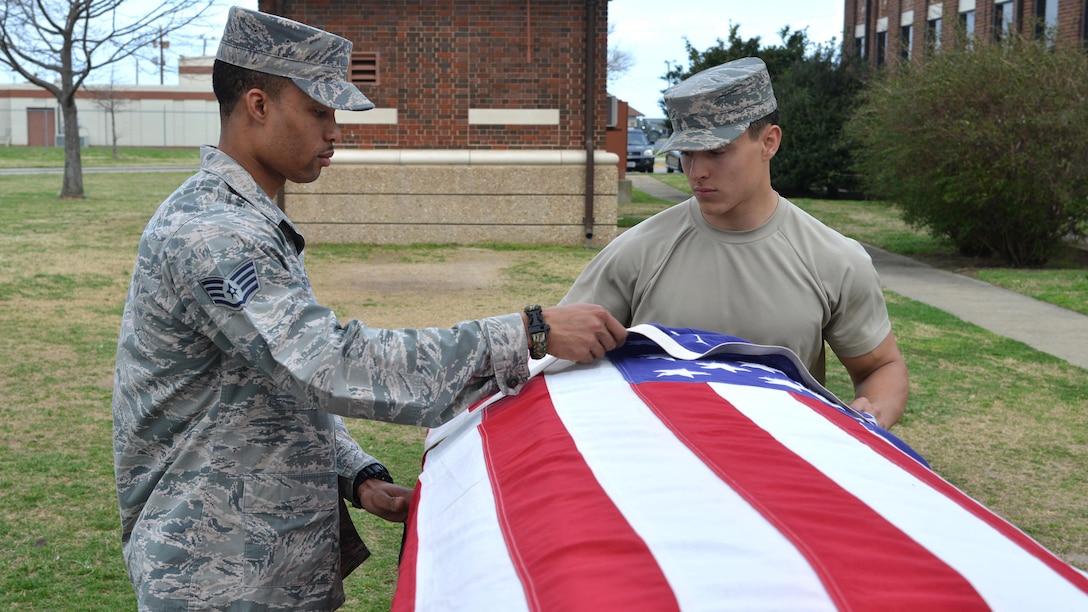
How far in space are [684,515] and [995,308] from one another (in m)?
11.3

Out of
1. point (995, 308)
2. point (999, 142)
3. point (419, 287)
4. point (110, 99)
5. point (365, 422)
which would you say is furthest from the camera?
point (110, 99)

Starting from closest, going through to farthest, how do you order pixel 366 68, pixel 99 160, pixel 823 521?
pixel 823 521 → pixel 366 68 → pixel 99 160

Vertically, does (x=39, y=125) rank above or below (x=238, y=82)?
above

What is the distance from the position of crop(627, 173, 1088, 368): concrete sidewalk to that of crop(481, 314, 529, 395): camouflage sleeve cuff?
8107mm

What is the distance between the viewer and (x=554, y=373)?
2811mm

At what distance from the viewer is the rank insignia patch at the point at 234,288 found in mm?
2150

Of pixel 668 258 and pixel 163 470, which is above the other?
pixel 668 258

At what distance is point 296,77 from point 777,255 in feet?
4.53

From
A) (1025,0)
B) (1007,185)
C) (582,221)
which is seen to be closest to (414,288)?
(582,221)

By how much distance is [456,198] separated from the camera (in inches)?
678

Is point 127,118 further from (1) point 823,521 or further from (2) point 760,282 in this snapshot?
(1) point 823,521

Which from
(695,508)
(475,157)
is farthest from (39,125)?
(695,508)

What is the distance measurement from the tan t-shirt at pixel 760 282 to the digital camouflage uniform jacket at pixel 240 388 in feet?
2.49

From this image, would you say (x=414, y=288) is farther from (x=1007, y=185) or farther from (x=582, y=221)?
(x=1007, y=185)
